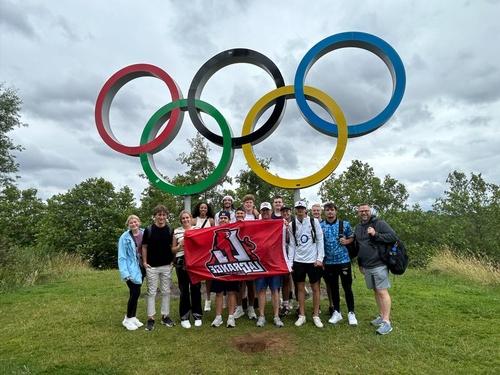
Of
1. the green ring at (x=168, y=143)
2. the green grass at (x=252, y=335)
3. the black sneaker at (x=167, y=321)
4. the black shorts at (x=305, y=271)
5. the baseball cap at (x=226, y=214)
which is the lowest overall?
the green grass at (x=252, y=335)

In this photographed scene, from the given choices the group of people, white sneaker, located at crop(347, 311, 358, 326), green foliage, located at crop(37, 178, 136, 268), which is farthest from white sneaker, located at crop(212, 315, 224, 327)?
green foliage, located at crop(37, 178, 136, 268)

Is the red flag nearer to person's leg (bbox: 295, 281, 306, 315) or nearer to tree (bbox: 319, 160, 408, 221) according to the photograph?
Answer: person's leg (bbox: 295, 281, 306, 315)

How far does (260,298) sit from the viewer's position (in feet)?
18.2

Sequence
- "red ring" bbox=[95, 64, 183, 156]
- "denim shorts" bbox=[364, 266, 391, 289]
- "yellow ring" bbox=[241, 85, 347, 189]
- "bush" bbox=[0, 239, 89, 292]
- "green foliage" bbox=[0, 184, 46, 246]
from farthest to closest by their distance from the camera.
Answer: "green foliage" bbox=[0, 184, 46, 246] → "bush" bbox=[0, 239, 89, 292] → "red ring" bbox=[95, 64, 183, 156] → "yellow ring" bbox=[241, 85, 347, 189] → "denim shorts" bbox=[364, 266, 391, 289]

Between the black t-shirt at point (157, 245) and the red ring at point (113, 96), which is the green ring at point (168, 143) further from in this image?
the black t-shirt at point (157, 245)

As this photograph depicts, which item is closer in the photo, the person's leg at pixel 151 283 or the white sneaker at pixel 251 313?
the person's leg at pixel 151 283

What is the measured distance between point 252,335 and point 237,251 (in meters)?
1.21

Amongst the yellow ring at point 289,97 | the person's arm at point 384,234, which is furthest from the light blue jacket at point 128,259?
the person's arm at point 384,234

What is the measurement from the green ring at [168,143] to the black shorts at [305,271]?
101 inches

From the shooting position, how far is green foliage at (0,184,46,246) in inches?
1147

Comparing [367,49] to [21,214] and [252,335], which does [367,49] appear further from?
[21,214]

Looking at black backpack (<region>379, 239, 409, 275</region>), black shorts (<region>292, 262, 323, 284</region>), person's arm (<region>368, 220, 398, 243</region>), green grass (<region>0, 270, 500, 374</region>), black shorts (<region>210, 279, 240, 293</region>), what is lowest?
green grass (<region>0, 270, 500, 374</region>)

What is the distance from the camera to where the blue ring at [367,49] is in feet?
22.4

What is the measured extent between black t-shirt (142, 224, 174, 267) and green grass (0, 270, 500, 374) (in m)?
1.03
